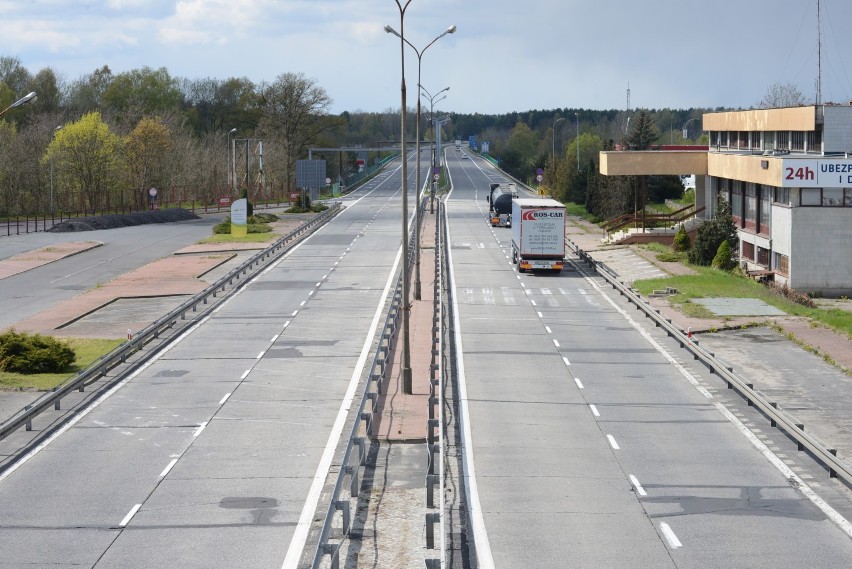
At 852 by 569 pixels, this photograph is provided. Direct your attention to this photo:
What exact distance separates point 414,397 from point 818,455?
10471 mm

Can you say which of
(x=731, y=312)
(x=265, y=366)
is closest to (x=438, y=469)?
(x=265, y=366)

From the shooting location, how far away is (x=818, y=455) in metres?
23.3

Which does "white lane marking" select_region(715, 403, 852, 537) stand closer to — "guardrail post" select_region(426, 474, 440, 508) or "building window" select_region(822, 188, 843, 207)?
"guardrail post" select_region(426, 474, 440, 508)

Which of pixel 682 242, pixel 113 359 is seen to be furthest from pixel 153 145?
pixel 113 359

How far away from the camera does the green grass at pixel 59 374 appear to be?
3192cm

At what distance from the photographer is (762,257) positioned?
2414 inches

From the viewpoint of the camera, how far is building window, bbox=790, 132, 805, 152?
6244cm

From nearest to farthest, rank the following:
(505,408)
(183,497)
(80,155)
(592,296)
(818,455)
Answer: (183,497)
(818,455)
(505,408)
(592,296)
(80,155)

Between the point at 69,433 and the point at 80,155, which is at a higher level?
the point at 80,155

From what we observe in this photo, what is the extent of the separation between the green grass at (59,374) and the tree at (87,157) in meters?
72.6

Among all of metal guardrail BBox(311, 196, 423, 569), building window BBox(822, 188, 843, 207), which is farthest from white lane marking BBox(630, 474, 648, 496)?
building window BBox(822, 188, 843, 207)

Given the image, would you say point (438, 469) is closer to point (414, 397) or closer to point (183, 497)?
point (183, 497)

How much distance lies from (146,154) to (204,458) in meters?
101

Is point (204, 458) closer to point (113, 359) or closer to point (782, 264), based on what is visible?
point (113, 359)
